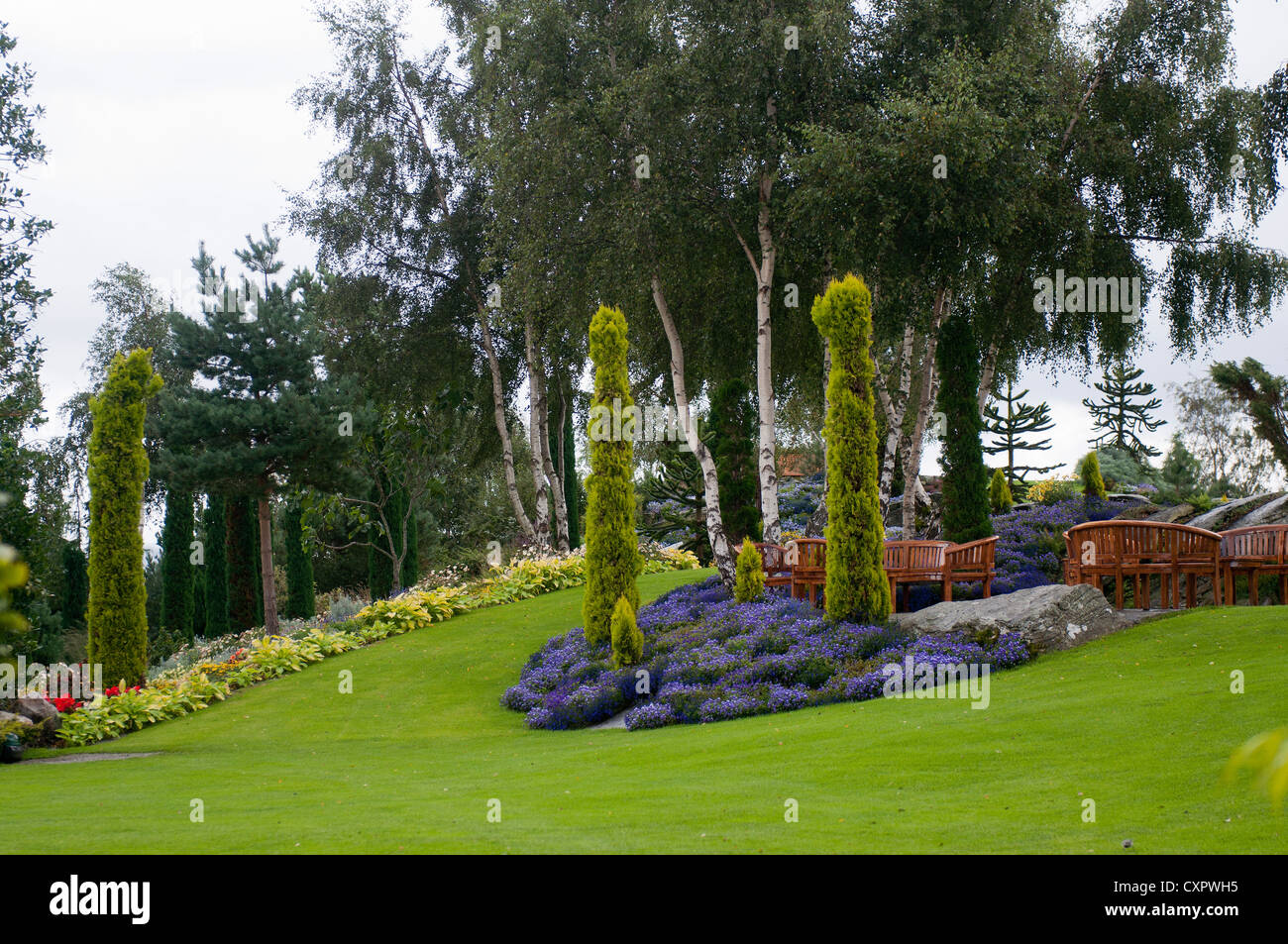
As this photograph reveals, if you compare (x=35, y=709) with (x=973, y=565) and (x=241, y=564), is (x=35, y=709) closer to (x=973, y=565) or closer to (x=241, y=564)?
(x=973, y=565)

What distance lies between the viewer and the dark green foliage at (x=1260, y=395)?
1631 centimetres

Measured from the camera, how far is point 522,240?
18.0m

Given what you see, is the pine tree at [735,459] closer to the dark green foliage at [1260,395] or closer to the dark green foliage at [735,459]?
the dark green foliage at [735,459]

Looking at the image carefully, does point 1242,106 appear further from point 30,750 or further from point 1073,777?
point 30,750

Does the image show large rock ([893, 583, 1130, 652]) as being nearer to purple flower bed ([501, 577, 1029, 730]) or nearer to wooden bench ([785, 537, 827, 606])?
purple flower bed ([501, 577, 1029, 730])

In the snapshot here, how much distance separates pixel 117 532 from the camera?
49.3 feet

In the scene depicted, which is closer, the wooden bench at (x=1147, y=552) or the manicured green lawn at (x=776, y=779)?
the manicured green lawn at (x=776, y=779)

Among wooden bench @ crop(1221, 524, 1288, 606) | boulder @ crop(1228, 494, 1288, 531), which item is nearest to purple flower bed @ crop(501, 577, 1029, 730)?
wooden bench @ crop(1221, 524, 1288, 606)

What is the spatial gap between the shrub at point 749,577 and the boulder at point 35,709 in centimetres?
923

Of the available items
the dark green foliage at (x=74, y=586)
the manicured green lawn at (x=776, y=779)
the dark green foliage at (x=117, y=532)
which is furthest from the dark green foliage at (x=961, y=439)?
the dark green foliage at (x=74, y=586)

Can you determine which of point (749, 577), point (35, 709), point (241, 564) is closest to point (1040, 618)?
point (749, 577)

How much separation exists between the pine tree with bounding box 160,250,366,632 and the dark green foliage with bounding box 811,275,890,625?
1133 cm

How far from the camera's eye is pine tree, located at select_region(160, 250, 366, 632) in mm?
19922

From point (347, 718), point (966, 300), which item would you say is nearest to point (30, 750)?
point (347, 718)
